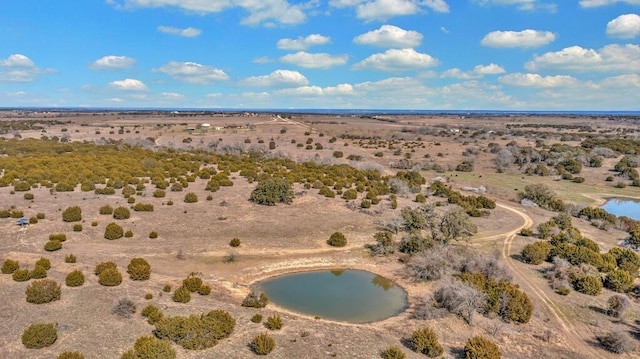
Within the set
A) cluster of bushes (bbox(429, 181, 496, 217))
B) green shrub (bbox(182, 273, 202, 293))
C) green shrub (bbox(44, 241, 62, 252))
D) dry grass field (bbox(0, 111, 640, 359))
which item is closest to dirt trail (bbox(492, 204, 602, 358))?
dry grass field (bbox(0, 111, 640, 359))

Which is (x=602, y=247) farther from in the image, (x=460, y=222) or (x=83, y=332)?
(x=83, y=332)

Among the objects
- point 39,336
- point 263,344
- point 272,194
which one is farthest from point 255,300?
point 272,194

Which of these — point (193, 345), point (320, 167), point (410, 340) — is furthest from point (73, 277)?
point (320, 167)

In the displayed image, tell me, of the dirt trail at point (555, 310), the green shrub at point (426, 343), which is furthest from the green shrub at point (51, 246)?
the dirt trail at point (555, 310)

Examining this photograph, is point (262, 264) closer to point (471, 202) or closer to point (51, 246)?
point (51, 246)

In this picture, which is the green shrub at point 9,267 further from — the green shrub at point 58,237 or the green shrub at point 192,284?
the green shrub at point 192,284

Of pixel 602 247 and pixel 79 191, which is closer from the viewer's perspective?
pixel 602 247
